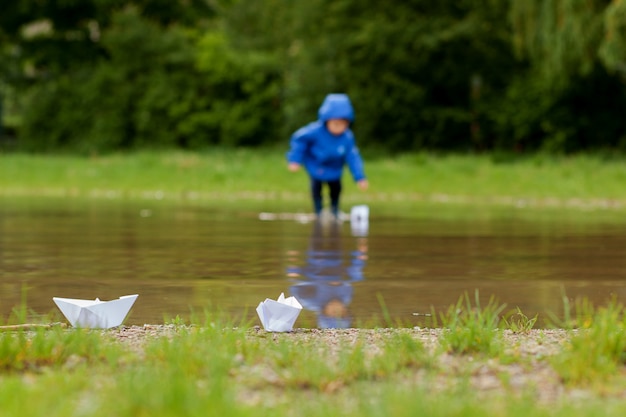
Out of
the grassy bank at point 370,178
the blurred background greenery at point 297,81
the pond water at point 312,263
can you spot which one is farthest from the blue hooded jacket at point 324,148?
the blurred background greenery at point 297,81

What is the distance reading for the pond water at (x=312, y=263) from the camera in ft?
30.7

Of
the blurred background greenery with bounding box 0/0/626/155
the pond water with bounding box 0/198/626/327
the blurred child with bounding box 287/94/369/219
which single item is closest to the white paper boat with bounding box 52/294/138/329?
the pond water with bounding box 0/198/626/327

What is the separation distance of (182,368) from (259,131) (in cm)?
3761

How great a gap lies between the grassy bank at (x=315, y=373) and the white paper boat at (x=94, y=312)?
241 mm

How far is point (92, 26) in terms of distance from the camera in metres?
45.9

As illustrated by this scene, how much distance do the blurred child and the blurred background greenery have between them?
16518mm

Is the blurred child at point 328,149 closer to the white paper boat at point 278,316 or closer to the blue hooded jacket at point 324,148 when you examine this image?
the blue hooded jacket at point 324,148

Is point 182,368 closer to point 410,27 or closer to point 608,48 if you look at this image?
point 608,48

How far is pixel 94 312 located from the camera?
7.54 m

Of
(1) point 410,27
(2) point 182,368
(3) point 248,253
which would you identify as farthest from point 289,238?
(1) point 410,27

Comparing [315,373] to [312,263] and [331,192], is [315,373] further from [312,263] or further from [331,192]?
[331,192]

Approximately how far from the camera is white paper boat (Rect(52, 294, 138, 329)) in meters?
7.47

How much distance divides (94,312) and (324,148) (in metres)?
→ 11.5

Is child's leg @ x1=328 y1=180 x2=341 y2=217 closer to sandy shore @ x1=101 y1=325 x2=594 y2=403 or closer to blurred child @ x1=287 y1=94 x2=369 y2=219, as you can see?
blurred child @ x1=287 y1=94 x2=369 y2=219
